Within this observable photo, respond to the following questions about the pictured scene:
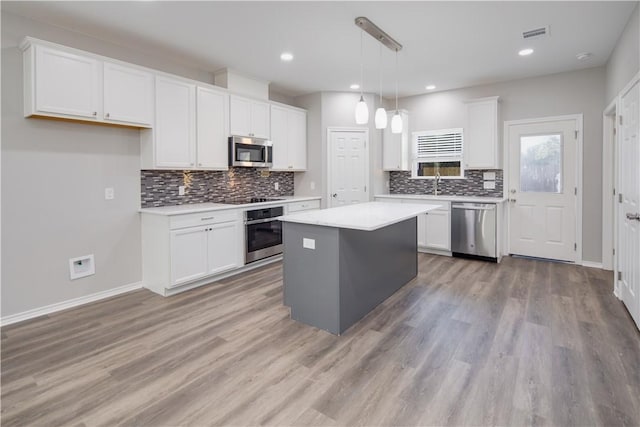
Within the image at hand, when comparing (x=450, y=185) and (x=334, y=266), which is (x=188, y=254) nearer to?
(x=334, y=266)

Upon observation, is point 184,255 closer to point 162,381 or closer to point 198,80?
point 162,381

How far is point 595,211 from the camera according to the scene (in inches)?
181

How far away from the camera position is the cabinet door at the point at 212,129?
416 centimetres

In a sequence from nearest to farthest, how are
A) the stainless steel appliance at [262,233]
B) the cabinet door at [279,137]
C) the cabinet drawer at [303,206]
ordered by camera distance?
the stainless steel appliance at [262,233]
the cabinet drawer at [303,206]
the cabinet door at [279,137]

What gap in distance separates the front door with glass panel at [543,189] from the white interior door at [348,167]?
7.27 feet

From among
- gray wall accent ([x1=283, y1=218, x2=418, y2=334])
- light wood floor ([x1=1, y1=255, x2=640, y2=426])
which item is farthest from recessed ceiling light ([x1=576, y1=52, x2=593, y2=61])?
gray wall accent ([x1=283, y1=218, x2=418, y2=334])

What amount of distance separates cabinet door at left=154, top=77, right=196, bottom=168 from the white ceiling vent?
3.64m

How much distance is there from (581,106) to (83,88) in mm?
5874

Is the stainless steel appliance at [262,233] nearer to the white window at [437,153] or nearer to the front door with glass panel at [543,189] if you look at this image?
the white window at [437,153]

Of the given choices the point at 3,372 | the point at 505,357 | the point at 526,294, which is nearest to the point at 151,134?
the point at 3,372

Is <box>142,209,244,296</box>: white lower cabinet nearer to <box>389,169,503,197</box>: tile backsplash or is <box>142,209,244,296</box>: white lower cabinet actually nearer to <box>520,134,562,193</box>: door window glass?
<box>389,169,503,197</box>: tile backsplash

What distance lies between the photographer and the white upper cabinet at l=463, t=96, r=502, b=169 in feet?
17.0

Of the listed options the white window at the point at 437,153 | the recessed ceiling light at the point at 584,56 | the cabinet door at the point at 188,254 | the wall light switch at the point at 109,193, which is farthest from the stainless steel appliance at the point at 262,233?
the recessed ceiling light at the point at 584,56

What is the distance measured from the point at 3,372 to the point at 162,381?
3.54ft
